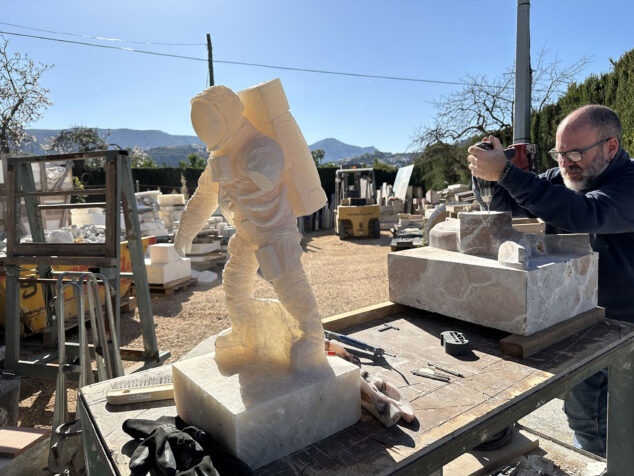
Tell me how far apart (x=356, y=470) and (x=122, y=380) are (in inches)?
44.6

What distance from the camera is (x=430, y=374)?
1761 millimetres

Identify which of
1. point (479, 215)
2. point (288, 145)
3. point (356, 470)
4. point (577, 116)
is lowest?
point (356, 470)

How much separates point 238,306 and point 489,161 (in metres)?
1.50

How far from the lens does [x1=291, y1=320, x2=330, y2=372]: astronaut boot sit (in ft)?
4.75

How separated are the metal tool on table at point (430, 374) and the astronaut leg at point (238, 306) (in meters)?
0.70

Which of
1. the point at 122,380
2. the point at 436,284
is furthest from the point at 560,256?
the point at 122,380

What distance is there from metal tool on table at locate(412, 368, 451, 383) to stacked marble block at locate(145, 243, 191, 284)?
544cm

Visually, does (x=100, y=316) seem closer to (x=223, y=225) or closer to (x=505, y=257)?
(x=505, y=257)

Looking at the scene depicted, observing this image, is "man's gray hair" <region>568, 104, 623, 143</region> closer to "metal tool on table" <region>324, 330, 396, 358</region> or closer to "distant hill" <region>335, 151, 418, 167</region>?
"metal tool on table" <region>324, 330, 396, 358</region>

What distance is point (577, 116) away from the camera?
2309 mm

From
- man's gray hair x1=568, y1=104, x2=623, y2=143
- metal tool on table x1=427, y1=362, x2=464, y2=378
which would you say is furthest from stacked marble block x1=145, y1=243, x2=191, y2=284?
man's gray hair x1=568, y1=104, x2=623, y2=143

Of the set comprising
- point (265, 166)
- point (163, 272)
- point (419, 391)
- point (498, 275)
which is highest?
point (265, 166)

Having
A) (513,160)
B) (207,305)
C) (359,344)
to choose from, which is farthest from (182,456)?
(207,305)

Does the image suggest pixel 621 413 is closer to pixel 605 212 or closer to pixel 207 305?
pixel 605 212
